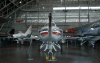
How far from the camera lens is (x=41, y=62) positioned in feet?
31.6

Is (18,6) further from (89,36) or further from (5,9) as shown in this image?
(89,36)

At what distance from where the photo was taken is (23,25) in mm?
39562

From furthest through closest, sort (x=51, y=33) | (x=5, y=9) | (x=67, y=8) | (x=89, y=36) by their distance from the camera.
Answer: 1. (x=67, y=8)
2. (x=5, y=9)
3. (x=89, y=36)
4. (x=51, y=33)

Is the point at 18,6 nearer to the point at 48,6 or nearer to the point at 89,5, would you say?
the point at 48,6

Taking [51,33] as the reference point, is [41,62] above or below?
below

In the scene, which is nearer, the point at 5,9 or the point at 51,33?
the point at 51,33

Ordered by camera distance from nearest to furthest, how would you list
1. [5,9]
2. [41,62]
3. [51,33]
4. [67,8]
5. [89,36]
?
1. [41,62]
2. [51,33]
3. [89,36]
4. [5,9]
5. [67,8]

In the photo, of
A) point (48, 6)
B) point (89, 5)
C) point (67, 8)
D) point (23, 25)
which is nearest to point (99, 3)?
point (89, 5)

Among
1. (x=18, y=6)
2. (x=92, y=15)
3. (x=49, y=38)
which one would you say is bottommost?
(x=49, y=38)

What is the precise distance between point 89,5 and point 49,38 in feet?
104

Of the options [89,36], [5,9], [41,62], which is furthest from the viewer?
[5,9]

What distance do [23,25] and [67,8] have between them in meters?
11.3

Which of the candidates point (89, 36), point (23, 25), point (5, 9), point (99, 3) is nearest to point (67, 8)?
point (99, 3)

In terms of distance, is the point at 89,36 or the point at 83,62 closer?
the point at 83,62
